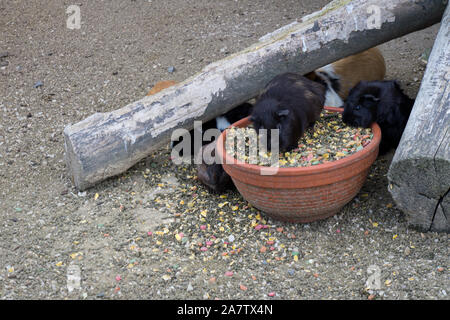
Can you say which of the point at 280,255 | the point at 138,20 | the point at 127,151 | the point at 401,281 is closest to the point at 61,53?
the point at 138,20

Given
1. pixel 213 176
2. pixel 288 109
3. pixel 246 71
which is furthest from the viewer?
pixel 246 71

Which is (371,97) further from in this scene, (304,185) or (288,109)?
(304,185)

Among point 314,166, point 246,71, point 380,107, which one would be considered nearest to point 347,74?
point 380,107

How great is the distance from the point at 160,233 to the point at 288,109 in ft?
4.02

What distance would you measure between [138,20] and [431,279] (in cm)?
540

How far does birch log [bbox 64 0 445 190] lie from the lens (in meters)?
4.05

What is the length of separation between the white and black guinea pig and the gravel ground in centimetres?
56

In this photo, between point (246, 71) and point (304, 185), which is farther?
point (246, 71)

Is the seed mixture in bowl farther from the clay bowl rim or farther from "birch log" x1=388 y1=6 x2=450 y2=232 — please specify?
"birch log" x1=388 y1=6 x2=450 y2=232

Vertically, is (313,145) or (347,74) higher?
(313,145)

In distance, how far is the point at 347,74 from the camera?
4812mm

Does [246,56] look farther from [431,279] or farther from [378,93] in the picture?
[431,279]

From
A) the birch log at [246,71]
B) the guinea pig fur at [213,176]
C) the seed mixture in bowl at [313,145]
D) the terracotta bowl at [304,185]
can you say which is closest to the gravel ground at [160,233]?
the guinea pig fur at [213,176]

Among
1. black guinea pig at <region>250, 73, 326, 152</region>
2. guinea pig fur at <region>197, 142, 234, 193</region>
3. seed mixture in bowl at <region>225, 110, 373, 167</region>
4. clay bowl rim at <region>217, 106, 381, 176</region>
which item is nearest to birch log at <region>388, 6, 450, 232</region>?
clay bowl rim at <region>217, 106, 381, 176</region>
